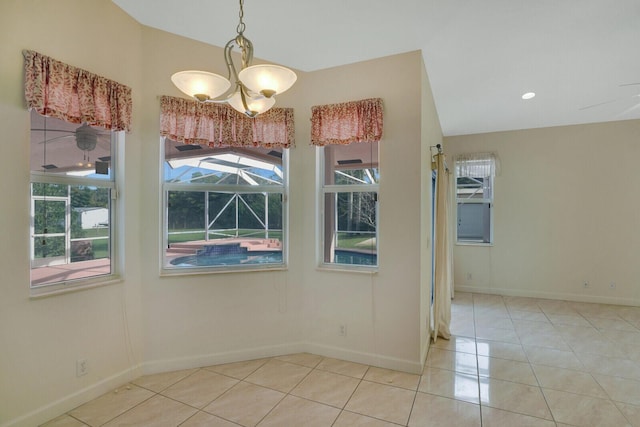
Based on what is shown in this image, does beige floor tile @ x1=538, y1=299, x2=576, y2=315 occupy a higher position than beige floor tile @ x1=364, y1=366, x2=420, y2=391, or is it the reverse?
beige floor tile @ x1=538, y1=299, x2=576, y2=315

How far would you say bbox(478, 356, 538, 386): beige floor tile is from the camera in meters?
2.61

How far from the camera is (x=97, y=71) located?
227 cm

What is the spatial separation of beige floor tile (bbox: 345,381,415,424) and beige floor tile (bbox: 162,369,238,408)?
3.31ft

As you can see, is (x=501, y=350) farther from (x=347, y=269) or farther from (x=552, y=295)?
(x=552, y=295)

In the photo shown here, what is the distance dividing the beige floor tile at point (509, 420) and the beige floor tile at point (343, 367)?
3.14 ft

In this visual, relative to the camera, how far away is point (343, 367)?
2.78m

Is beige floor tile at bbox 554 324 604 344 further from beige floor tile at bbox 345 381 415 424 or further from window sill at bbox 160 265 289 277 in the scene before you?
window sill at bbox 160 265 289 277

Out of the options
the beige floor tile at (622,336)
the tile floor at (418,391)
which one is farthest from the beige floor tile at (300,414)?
the beige floor tile at (622,336)

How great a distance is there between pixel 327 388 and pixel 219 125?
2418 millimetres

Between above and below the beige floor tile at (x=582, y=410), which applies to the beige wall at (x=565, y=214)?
above

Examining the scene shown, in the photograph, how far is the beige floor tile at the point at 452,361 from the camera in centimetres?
279

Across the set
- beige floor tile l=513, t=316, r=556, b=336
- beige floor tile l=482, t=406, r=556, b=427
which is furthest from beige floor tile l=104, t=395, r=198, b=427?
beige floor tile l=513, t=316, r=556, b=336

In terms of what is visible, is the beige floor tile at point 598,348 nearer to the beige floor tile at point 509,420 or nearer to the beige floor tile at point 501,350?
the beige floor tile at point 501,350

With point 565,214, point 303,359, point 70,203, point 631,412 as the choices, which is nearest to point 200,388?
point 303,359
